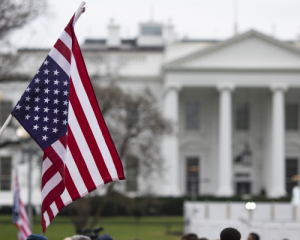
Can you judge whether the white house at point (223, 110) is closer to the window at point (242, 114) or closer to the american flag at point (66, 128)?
the window at point (242, 114)

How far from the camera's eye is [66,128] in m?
5.76

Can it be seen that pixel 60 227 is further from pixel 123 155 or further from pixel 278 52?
pixel 278 52

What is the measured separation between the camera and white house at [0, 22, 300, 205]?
41312mm

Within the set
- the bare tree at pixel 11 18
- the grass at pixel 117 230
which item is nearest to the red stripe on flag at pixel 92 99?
the bare tree at pixel 11 18

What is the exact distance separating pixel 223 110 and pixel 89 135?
3553 cm

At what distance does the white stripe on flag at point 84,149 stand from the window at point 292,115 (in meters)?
41.8

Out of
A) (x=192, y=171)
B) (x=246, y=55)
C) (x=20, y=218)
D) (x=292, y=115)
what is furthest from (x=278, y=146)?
(x=20, y=218)

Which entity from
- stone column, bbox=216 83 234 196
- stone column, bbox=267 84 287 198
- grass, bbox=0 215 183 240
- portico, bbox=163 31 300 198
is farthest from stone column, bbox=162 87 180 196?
grass, bbox=0 215 183 240

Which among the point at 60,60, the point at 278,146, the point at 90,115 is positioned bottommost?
the point at 278,146

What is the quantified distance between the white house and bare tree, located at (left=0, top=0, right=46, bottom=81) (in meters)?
23.1

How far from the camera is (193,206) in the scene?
22.1 metres

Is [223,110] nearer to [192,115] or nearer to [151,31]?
[192,115]

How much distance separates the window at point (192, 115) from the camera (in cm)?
4616

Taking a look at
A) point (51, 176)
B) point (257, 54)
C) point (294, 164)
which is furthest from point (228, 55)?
point (51, 176)
